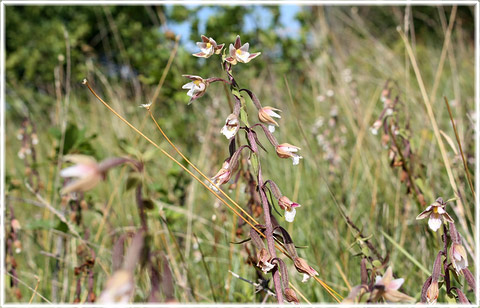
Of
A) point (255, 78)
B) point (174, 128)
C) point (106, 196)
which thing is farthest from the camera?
point (255, 78)

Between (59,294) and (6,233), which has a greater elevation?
(6,233)

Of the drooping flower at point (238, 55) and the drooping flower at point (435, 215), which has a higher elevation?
the drooping flower at point (238, 55)

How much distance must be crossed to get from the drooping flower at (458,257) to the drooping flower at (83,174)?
0.48 meters

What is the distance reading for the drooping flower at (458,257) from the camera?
24.6 inches

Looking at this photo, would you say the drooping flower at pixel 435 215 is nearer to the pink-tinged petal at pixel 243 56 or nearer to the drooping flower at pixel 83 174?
the pink-tinged petal at pixel 243 56

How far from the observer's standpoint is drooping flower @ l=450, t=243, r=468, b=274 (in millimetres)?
626

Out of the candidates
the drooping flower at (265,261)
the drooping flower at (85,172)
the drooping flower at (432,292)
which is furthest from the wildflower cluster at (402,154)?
the drooping flower at (85,172)

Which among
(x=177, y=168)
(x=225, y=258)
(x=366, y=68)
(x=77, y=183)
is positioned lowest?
(x=366, y=68)

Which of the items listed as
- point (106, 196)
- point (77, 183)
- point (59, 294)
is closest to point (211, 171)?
point (106, 196)

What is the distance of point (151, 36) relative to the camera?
366cm

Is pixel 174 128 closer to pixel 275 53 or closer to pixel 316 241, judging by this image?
pixel 275 53

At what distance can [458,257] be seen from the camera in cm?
63

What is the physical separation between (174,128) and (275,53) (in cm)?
118

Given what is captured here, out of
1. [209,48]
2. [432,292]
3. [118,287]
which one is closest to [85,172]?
[118,287]
